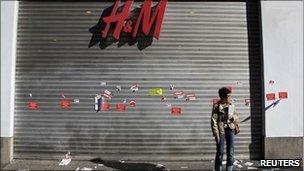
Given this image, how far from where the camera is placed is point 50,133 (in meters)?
10.6

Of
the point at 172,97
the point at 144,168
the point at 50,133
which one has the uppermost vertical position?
the point at 172,97

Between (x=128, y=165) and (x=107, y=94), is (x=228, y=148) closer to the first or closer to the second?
(x=128, y=165)

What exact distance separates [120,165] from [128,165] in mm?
175

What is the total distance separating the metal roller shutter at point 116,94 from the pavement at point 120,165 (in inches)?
8.8

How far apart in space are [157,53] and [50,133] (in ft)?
10.0

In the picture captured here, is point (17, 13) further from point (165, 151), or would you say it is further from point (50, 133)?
point (165, 151)

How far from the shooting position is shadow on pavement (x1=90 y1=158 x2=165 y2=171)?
9.92m

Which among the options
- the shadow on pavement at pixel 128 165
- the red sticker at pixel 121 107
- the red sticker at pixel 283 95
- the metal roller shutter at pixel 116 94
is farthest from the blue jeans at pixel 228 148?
the red sticker at pixel 121 107

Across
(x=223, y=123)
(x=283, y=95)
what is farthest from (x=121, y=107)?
(x=283, y=95)

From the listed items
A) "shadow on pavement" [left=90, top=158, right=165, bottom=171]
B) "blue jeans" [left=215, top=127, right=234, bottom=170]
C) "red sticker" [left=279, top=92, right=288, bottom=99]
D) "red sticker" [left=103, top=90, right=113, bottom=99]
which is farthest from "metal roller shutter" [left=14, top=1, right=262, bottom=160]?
"blue jeans" [left=215, top=127, right=234, bottom=170]

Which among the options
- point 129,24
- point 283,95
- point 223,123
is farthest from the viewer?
point 129,24

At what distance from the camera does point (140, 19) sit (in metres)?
10.6

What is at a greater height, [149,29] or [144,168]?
[149,29]

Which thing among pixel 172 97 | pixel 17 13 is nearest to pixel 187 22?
pixel 172 97
